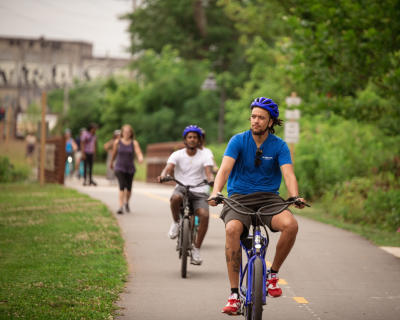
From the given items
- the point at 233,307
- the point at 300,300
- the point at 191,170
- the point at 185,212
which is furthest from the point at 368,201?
the point at 233,307

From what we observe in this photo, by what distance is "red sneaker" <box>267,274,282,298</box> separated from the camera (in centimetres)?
655

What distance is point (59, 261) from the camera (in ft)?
32.3

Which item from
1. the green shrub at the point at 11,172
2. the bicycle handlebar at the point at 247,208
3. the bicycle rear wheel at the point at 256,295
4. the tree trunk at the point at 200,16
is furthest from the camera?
the tree trunk at the point at 200,16

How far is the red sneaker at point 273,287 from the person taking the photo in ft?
21.5

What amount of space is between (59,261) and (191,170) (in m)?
2.12

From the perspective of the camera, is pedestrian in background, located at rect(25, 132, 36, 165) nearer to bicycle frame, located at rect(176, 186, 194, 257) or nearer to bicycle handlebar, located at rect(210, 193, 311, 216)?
bicycle frame, located at rect(176, 186, 194, 257)

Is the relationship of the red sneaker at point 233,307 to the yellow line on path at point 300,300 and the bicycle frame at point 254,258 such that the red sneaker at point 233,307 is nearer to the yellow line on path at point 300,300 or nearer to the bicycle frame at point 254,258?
the bicycle frame at point 254,258

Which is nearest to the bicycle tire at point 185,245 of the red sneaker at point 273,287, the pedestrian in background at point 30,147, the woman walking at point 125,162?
the red sneaker at point 273,287

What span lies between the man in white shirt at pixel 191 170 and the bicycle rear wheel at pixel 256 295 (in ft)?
13.6

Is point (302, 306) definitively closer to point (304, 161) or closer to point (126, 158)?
point (126, 158)

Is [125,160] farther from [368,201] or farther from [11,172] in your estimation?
[11,172]

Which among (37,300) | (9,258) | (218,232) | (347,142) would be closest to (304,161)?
(347,142)

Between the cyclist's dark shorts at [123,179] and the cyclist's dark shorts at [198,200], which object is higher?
the cyclist's dark shorts at [198,200]

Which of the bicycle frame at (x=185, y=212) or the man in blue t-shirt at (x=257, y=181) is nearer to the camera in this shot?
the man in blue t-shirt at (x=257, y=181)
